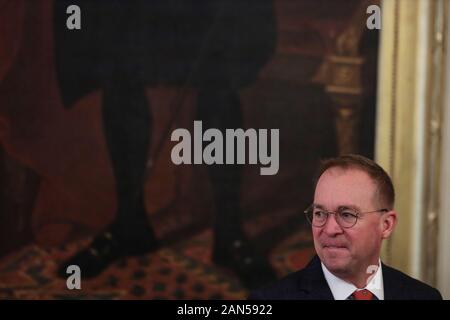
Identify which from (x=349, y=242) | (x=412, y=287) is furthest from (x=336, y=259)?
(x=412, y=287)

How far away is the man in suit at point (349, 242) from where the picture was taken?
2393mm

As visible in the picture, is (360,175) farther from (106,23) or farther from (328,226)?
(106,23)

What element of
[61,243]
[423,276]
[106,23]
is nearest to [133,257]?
[61,243]

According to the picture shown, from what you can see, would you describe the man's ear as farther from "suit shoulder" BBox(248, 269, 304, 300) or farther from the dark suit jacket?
"suit shoulder" BBox(248, 269, 304, 300)

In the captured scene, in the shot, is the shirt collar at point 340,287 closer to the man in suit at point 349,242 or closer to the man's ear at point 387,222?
the man in suit at point 349,242

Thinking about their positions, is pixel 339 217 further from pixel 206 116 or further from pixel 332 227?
pixel 206 116

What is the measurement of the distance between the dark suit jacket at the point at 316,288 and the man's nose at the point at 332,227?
0.38 feet

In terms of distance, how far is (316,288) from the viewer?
242 cm

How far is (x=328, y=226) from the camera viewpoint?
7.81 feet

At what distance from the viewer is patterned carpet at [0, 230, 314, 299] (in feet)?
16.8

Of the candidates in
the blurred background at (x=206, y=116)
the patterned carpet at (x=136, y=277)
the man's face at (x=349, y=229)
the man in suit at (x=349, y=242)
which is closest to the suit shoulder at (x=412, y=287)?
the man in suit at (x=349, y=242)

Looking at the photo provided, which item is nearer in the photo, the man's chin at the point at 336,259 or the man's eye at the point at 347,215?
the man's chin at the point at 336,259

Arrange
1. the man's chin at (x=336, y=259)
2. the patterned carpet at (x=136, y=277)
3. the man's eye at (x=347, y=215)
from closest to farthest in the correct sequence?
the man's chin at (x=336, y=259)
the man's eye at (x=347, y=215)
the patterned carpet at (x=136, y=277)
